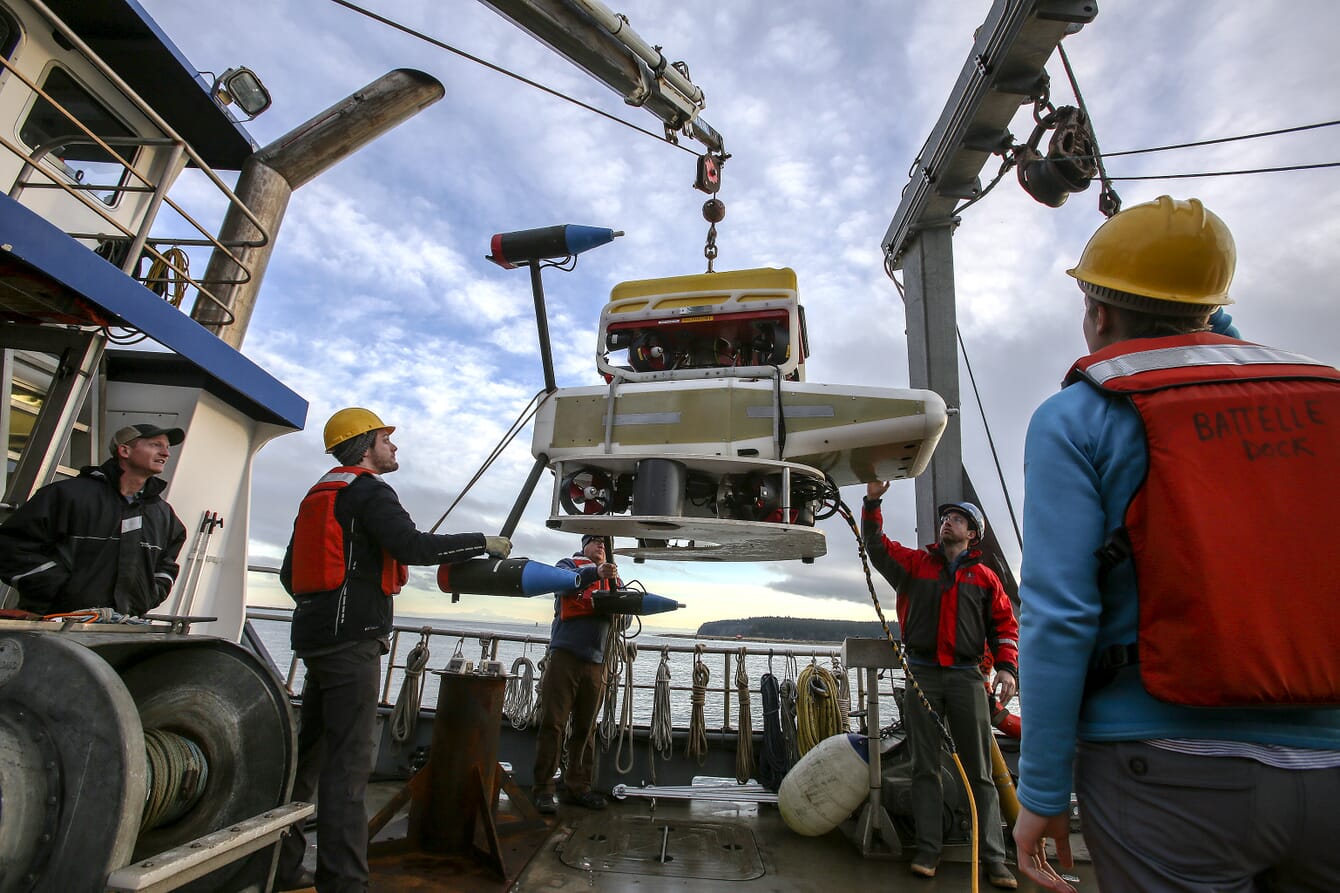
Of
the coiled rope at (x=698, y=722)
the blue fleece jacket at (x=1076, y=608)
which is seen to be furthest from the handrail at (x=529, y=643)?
the blue fleece jacket at (x=1076, y=608)

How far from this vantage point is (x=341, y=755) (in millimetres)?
2592

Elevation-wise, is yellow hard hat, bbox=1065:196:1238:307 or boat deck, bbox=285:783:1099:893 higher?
yellow hard hat, bbox=1065:196:1238:307

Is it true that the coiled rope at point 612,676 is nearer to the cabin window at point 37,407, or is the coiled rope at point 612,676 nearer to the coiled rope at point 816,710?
the coiled rope at point 816,710

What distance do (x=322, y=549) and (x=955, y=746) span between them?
3336 mm

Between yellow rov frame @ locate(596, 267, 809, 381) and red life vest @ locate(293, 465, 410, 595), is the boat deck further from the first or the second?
yellow rov frame @ locate(596, 267, 809, 381)

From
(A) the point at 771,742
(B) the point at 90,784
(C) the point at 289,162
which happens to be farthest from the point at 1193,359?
(C) the point at 289,162

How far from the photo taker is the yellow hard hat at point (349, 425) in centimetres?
308

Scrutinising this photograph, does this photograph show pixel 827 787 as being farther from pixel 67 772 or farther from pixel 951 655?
pixel 67 772

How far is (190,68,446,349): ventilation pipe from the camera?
7.21 meters

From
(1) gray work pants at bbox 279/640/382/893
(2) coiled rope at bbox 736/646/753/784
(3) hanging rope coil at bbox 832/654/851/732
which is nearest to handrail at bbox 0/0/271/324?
(1) gray work pants at bbox 279/640/382/893

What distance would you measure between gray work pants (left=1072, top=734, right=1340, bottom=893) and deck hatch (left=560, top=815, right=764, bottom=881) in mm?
2890

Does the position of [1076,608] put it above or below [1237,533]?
below

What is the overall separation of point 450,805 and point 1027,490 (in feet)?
10.9

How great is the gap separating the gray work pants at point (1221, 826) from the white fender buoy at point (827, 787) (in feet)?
10.9
